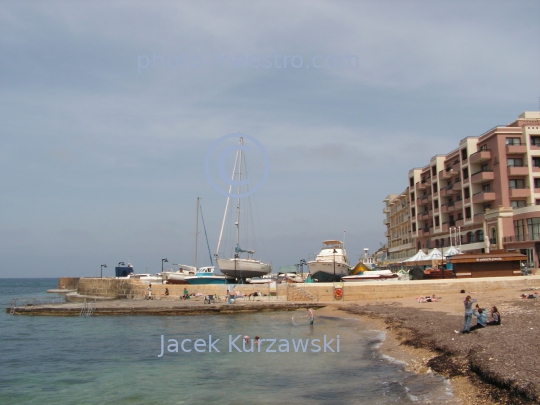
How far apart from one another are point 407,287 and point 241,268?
24.4m

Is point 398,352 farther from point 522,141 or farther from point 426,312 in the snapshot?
point 522,141

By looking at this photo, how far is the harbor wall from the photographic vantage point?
135 ft

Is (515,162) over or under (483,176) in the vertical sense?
over

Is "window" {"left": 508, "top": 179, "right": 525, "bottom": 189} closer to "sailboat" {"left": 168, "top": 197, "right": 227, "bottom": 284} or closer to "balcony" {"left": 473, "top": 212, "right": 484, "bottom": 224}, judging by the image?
"balcony" {"left": 473, "top": 212, "right": 484, "bottom": 224}

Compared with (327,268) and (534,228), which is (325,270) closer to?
(327,268)

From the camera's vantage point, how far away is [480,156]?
2370 inches

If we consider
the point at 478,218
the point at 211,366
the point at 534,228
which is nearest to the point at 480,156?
the point at 478,218

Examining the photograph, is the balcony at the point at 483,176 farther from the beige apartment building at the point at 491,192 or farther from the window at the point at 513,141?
the window at the point at 513,141

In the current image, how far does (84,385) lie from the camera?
2022 cm

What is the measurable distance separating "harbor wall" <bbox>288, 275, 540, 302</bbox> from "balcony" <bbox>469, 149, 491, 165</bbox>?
22.3m

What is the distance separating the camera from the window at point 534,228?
51.0 m

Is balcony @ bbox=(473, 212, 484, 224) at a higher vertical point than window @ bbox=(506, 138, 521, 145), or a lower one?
lower

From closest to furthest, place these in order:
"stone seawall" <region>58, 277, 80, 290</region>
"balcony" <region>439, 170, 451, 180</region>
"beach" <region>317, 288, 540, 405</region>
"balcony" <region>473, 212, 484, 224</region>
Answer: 1. "beach" <region>317, 288, 540, 405</region>
2. "balcony" <region>473, 212, 484, 224</region>
3. "balcony" <region>439, 170, 451, 180</region>
4. "stone seawall" <region>58, 277, 80, 290</region>

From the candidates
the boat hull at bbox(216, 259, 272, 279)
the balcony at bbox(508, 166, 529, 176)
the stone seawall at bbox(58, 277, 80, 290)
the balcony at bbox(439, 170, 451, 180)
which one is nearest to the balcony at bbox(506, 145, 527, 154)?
the balcony at bbox(508, 166, 529, 176)
